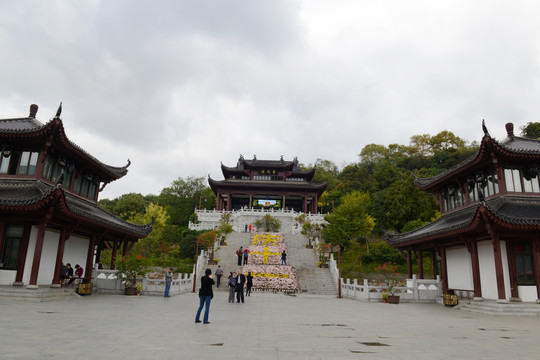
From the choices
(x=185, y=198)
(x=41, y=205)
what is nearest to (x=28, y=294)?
(x=41, y=205)

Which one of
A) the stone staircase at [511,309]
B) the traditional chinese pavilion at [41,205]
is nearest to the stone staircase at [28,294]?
the traditional chinese pavilion at [41,205]

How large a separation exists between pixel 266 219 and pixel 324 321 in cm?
3234

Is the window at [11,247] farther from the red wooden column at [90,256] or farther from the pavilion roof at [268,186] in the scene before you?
the pavilion roof at [268,186]

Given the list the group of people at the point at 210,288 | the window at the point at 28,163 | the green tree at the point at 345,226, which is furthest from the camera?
the green tree at the point at 345,226

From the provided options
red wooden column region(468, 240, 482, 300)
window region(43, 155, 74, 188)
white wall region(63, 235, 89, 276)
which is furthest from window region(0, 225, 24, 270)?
red wooden column region(468, 240, 482, 300)

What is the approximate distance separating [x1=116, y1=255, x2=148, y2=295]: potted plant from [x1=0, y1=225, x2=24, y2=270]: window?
15.3 feet

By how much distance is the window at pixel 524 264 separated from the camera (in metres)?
15.1

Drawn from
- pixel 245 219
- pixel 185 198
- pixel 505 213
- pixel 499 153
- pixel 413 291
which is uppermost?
pixel 185 198

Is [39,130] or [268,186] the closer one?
[39,130]

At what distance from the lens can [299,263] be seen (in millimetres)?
29781

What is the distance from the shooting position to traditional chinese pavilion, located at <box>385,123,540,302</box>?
14.7 meters

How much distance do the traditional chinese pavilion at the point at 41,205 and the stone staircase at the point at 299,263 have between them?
9.71m

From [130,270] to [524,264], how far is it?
18866mm

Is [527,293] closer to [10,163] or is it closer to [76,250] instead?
[76,250]
